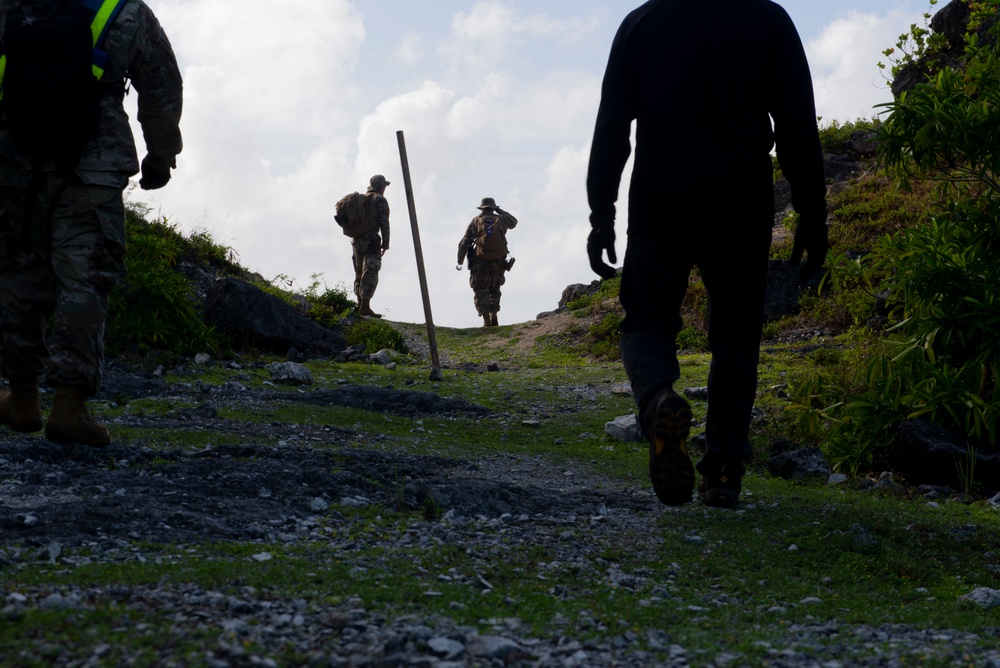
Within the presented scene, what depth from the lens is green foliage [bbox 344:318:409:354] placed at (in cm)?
1355

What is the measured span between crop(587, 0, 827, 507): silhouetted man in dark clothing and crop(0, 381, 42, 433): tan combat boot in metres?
3.02

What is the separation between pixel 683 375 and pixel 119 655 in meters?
8.61

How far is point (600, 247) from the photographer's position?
430 centimetres

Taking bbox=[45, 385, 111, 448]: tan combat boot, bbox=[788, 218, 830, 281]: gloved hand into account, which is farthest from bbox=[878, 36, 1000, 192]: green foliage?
bbox=[45, 385, 111, 448]: tan combat boot

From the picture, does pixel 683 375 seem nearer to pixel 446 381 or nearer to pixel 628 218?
pixel 446 381

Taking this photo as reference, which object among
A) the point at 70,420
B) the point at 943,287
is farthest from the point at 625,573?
the point at 943,287

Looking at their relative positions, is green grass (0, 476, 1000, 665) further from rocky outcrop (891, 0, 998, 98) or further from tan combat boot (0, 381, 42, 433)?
rocky outcrop (891, 0, 998, 98)

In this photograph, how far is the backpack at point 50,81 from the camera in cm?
460

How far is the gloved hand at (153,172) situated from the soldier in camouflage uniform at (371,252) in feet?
46.9

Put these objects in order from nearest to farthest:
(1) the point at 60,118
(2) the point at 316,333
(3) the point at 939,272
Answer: (1) the point at 60,118, (3) the point at 939,272, (2) the point at 316,333

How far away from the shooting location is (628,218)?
421 centimetres

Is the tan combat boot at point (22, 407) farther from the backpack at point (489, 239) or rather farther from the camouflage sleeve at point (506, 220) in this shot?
the camouflage sleeve at point (506, 220)

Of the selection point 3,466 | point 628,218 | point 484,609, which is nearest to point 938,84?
point 628,218

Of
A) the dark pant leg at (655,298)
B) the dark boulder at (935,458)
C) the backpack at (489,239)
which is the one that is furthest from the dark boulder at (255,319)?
the backpack at (489,239)
